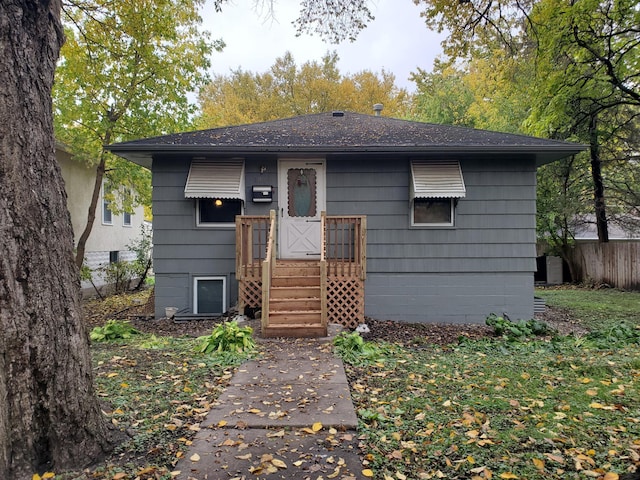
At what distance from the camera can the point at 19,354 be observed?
2.09 metres

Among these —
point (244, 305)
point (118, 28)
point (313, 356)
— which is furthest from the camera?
point (118, 28)

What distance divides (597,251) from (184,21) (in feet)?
47.9

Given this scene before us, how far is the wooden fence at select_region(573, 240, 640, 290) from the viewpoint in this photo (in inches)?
483

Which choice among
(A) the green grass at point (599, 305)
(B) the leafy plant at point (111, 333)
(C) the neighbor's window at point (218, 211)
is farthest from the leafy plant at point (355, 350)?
(A) the green grass at point (599, 305)

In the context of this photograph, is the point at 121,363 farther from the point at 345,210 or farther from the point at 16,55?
the point at 345,210

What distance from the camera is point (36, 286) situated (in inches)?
85.8

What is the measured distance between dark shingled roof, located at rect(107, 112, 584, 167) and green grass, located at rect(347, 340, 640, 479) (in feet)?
12.0

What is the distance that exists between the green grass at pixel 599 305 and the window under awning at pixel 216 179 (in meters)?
6.78

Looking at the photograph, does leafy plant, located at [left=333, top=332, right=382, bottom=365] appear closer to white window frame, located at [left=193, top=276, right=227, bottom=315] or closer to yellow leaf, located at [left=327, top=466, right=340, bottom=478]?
yellow leaf, located at [left=327, top=466, right=340, bottom=478]

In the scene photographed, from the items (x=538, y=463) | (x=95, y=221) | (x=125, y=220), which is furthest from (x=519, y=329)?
(x=125, y=220)

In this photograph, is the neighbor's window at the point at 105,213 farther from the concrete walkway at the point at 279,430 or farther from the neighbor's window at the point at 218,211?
the concrete walkway at the point at 279,430

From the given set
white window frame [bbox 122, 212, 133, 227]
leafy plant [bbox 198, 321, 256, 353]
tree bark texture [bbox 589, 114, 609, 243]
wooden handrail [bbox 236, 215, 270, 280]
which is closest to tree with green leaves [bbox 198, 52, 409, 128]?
white window frame [bbox 122, 212, 133, 227]

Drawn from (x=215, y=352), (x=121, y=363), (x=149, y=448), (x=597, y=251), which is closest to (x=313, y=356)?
(x=215, y=352)

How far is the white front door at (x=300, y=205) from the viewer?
294 inches
